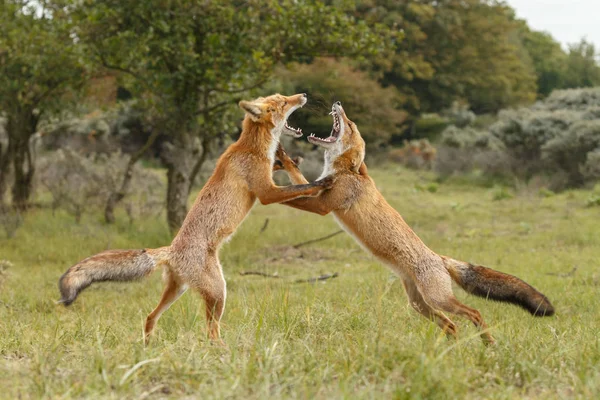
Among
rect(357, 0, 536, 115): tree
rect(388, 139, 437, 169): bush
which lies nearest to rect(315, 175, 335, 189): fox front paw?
rect(388, 139, 437, 169): bush

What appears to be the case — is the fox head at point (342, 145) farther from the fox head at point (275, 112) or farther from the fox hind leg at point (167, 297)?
the fox hind leg at point (167, 297)

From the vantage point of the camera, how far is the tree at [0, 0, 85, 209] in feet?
42.7

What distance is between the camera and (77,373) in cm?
437

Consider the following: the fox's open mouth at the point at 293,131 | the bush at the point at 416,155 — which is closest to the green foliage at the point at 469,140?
the bush at the point at 416,155

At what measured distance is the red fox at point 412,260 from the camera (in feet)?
19.4

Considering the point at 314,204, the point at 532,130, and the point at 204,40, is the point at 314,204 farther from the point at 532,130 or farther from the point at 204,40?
the point at 532,130

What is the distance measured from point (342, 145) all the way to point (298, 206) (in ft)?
2.59

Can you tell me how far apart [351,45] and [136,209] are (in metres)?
6.59

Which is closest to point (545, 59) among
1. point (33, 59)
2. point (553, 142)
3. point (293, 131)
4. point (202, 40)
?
point (553, 142)

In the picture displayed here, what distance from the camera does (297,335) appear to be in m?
5.73

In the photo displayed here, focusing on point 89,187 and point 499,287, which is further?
point 89,187

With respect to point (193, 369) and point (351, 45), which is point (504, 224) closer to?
point (351, 45)

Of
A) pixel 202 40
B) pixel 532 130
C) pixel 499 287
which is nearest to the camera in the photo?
pixel 499 287

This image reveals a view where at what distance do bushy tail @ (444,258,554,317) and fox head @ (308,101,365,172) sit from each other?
133cm
